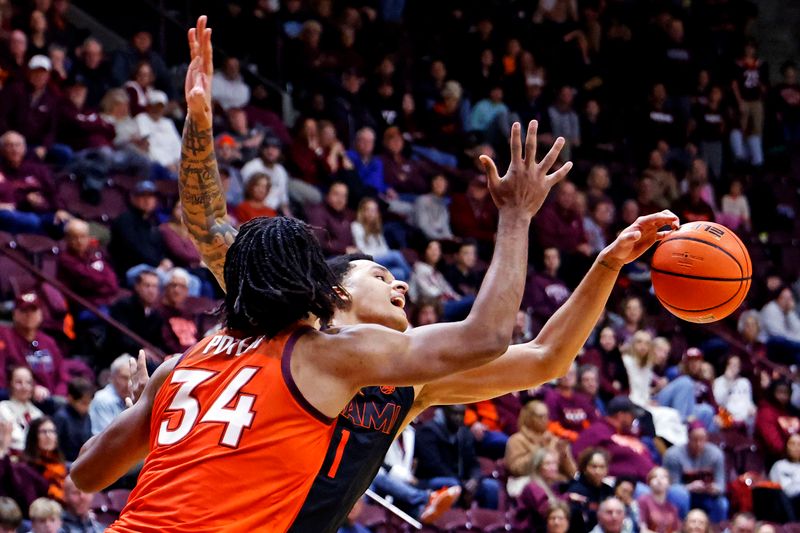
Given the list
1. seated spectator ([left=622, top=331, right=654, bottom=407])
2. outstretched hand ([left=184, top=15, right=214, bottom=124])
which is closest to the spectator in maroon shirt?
seated spectator ([left=622, top=331, right=654, bottom=407])

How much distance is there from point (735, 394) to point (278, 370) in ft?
34.5

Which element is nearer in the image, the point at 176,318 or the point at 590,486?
the point at 176,318

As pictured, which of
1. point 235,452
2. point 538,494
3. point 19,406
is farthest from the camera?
point 538,494

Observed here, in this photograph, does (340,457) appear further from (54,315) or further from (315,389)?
(54,315)

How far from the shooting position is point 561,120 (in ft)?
53.1

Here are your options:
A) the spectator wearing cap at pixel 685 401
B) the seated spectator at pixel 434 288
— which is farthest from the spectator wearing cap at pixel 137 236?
the spectator wearing cap at pixel 685 401

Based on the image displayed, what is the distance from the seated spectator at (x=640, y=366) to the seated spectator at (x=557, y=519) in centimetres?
332

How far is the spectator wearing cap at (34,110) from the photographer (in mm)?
11172

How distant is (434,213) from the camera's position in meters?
13.7

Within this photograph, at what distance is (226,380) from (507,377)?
127 cm

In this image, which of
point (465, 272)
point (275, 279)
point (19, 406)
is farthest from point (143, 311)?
point (275, 279)

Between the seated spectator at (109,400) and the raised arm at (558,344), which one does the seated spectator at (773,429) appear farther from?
the raised arm at (558,344)

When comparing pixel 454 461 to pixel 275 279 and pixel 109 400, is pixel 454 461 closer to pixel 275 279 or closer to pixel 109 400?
pixel 109 400

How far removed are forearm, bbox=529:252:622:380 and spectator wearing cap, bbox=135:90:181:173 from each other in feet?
26.7
